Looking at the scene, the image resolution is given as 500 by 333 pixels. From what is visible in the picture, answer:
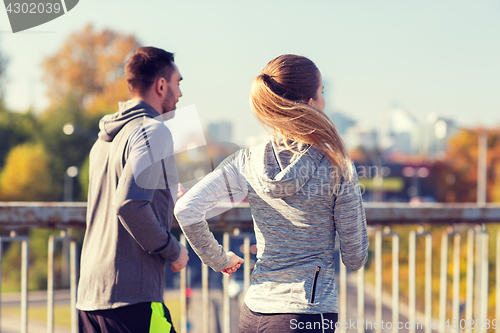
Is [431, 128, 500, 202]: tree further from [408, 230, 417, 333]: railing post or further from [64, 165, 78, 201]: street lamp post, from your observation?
[408, 230, 417, 333]: railing post

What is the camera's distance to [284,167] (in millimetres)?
1769

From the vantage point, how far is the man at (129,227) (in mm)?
1979

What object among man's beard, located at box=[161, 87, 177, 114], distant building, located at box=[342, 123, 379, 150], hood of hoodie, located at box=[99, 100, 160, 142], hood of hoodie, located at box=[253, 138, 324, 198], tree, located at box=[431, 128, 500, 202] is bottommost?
tree, located at box=[431, 128, 500, 202]

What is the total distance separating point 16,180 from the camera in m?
34.6

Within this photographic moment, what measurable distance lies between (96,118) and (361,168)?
37.7 metres

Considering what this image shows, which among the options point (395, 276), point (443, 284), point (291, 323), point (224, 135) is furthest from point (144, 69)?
point (443, 284)

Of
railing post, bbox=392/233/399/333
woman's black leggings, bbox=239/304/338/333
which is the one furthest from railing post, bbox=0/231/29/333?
railing post, bbox=392/233/399/333

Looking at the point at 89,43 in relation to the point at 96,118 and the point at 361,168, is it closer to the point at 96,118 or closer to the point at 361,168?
the point at 96,118

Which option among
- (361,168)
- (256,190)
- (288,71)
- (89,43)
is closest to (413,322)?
(361,168)

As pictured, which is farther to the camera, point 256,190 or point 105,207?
point 105,207

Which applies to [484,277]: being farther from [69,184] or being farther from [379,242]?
[69,184]

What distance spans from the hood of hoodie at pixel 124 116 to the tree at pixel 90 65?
38554 mm

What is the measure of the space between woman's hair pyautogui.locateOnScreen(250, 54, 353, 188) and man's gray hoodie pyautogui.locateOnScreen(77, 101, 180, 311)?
0.53 metres

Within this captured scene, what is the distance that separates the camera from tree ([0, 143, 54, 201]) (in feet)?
113
